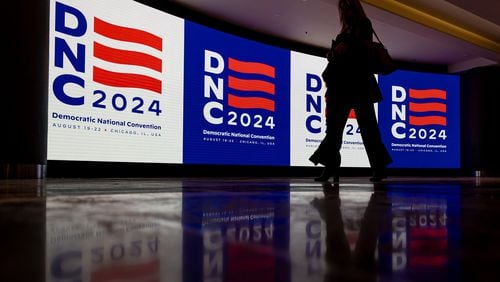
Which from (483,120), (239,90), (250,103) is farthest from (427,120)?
(239,90)

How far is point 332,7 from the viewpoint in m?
5.20

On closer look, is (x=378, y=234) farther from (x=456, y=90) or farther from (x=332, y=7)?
(x=456, y=90)

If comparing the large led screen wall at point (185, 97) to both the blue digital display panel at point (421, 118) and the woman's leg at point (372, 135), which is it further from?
the woman's leg at point (372, 135)

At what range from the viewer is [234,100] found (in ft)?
16.7

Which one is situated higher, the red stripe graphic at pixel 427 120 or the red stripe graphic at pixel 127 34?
the red stripe graphic at pixel 127 34

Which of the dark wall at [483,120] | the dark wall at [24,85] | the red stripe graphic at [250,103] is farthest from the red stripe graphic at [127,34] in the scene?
the dark wall at [483,120]

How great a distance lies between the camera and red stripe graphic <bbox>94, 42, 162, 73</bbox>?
384cm

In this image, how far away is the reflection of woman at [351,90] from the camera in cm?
226

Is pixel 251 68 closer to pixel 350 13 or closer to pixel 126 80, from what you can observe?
pixel 126 80

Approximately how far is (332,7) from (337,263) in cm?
532

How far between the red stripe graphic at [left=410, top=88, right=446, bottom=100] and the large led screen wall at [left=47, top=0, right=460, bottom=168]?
3 centimetres

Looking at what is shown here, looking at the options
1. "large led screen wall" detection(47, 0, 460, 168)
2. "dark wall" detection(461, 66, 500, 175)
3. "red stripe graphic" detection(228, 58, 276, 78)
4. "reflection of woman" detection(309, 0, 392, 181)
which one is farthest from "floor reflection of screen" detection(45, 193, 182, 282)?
"dark wall" detection(461, 66, 500, 175)

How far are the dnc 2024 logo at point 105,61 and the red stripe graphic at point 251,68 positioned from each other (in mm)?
1016

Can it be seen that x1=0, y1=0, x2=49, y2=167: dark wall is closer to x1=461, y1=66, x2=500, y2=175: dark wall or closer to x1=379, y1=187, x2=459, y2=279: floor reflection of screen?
x1=379, y1=187, x2=459, y2=279: floor reflection of screen
